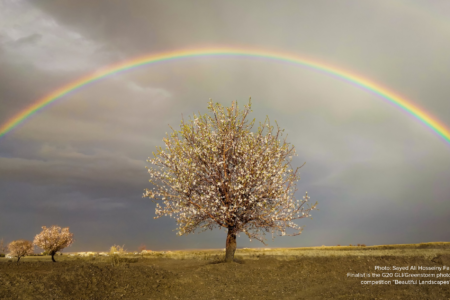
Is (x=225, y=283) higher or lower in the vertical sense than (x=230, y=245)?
lower

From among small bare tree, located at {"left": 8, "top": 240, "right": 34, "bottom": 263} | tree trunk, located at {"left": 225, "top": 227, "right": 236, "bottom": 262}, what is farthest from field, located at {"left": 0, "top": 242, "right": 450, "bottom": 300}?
small bare tree, located at {"left": 8, "top": 240, "right": 34, "bottom": 263}

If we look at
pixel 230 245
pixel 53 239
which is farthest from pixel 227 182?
pixel 53 239

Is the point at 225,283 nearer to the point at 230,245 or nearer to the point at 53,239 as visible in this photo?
the point at 230,245

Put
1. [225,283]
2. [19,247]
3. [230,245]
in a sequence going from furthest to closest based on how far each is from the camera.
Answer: [19,247] → [230,245] → [225,283]

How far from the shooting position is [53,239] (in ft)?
92.7

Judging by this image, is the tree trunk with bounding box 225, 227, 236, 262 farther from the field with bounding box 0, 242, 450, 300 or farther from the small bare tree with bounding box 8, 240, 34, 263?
the small bare tree with bounding box 8, 240, 34, 263

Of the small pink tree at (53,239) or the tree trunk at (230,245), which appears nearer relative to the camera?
the tree trunk at (230,245)

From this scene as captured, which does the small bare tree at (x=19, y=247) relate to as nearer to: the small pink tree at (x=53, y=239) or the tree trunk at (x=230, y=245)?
the small pink tree at (x=53, y=239)

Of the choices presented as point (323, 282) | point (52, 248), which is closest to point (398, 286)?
point (323, 282)

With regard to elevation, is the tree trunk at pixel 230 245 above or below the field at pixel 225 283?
above

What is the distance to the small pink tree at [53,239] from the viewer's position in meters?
28.0

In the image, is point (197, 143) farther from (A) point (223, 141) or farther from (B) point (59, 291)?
(B) point (59, 291)

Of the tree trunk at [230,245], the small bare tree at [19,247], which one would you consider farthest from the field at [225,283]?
the small bare tree at [19,247]

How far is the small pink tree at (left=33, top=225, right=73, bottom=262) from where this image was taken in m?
→ 28.0
